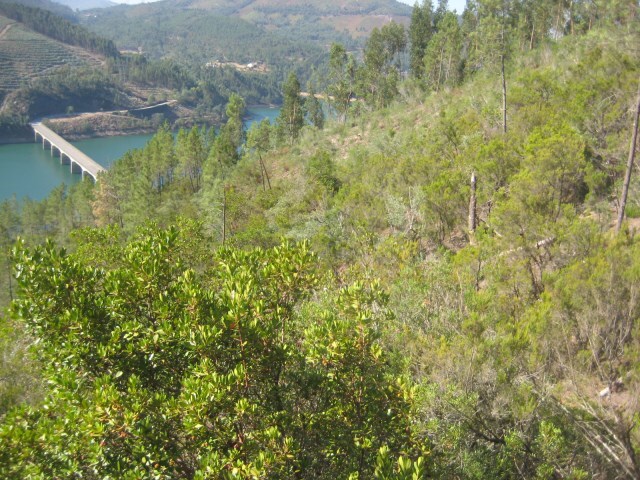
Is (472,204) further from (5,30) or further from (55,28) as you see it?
(55,28)

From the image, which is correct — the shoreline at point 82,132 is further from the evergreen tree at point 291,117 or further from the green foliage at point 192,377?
the green foliage at point 192,377

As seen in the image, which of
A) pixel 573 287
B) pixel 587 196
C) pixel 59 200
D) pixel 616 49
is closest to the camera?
pixel 573 287

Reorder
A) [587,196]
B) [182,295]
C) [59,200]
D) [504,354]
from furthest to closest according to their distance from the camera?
[59,200] < [587,196] < [504,354] < [182,295]

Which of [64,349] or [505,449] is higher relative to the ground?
[64,349]

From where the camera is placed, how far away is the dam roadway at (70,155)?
67.2m

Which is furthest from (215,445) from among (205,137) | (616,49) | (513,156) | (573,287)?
(205,137)

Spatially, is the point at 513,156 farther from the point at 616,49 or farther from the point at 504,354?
the point at 504,354

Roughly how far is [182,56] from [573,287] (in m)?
214

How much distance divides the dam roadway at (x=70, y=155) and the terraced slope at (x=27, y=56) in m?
21.3

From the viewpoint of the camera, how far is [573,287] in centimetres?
876

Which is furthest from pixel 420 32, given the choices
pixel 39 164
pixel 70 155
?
pixel 39 164

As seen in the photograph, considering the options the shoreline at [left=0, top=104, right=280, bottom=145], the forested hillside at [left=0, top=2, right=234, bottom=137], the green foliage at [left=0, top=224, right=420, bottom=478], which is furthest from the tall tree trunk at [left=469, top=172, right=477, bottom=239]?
the forested hillside at [left=0, top=2, right=234, bottom=137]

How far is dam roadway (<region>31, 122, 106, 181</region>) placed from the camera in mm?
67206

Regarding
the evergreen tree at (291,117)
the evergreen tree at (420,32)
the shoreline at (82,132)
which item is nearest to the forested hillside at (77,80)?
the shoreline at (82,132)
